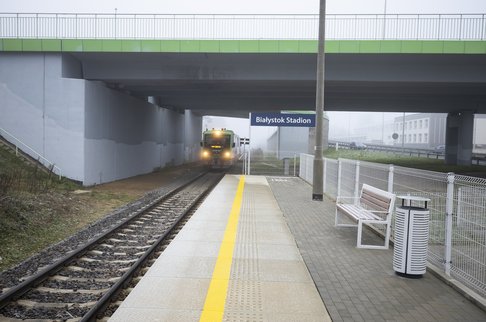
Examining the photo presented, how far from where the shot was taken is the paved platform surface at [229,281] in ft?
14.4

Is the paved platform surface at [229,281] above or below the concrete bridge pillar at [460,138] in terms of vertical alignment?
below

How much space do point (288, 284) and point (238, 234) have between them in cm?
311

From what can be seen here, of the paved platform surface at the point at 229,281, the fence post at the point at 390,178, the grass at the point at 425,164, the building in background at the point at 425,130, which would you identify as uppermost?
the building in background at the point at 425,130

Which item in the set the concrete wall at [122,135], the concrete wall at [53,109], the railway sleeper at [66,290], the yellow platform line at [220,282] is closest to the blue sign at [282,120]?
the concrete wall at [122,135]

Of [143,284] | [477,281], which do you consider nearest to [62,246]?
[143,284]

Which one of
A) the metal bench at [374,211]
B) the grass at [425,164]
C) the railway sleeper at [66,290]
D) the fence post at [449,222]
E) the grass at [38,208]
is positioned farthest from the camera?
the grass at [425,164]

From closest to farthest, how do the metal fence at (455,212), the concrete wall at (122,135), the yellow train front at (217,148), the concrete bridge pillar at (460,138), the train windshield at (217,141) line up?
1. the metal fence at (455,212)
2. the concrete wall at (122,135)
3. the yellow train front at (217,148)
4. the train windshield at (217,141)
5. the concrete bridge pillar at (460,138)

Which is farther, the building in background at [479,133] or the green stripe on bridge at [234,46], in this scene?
the building in background at [479,133]

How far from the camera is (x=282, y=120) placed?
2305 cm

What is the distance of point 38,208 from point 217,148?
21.6 metres

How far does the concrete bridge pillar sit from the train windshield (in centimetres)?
A: 2142

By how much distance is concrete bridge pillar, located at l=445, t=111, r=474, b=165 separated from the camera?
35625 millimetres

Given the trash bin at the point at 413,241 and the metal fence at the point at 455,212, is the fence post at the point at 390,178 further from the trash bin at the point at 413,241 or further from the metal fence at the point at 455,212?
the trash bin at the point at 413,241

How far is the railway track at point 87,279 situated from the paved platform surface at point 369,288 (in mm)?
2761
